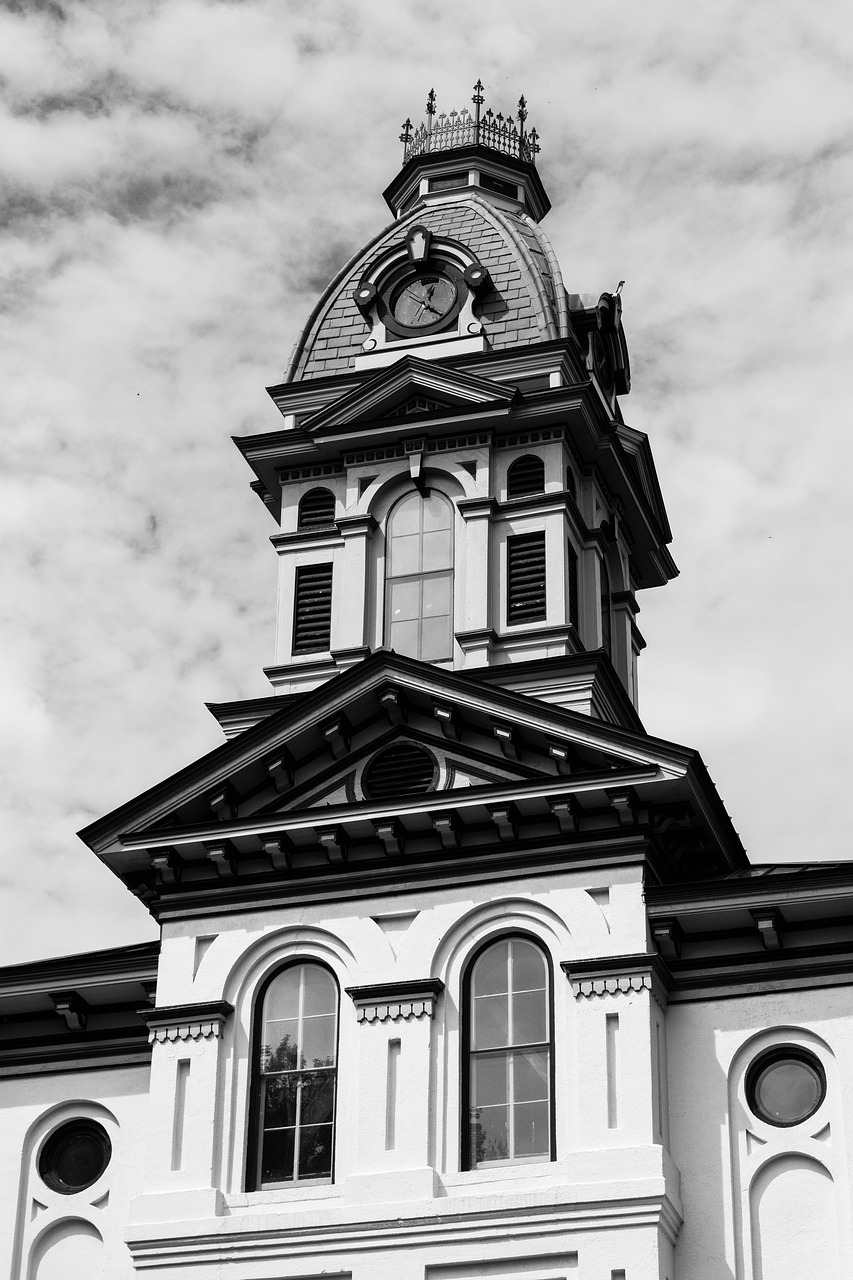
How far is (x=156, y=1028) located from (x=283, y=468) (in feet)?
35.2

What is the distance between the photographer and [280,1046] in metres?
26.3

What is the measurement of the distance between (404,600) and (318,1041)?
27.4 feet

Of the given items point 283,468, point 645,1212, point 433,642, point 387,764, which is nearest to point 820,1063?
point 645,1212

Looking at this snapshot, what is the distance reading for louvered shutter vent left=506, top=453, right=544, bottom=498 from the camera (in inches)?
1305

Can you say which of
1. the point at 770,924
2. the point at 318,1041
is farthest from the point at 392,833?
the point at 770,924

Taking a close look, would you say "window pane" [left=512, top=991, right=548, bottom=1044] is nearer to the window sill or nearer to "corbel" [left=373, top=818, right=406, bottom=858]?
"corbel" [left=373, top=818, right=406, bottom=858]

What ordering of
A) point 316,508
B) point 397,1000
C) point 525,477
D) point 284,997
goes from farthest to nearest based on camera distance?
point 316,508 → point 525,477 → point 284,997 → point 397,1000

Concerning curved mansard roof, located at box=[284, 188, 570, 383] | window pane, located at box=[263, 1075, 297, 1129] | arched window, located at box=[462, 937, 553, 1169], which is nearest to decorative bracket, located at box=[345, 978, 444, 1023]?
arched window, located at box=[462, 937, 553, 1169]

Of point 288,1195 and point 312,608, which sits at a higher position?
point 312,608

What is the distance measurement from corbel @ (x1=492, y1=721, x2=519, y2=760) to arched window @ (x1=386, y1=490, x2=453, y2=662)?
15.7ft

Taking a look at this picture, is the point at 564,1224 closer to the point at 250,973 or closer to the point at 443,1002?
the point at 443,1002

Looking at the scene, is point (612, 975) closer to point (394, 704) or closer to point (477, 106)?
point (394, 704)

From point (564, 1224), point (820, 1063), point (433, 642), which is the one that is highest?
point (433, 642)

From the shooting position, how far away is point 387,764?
27844mm
